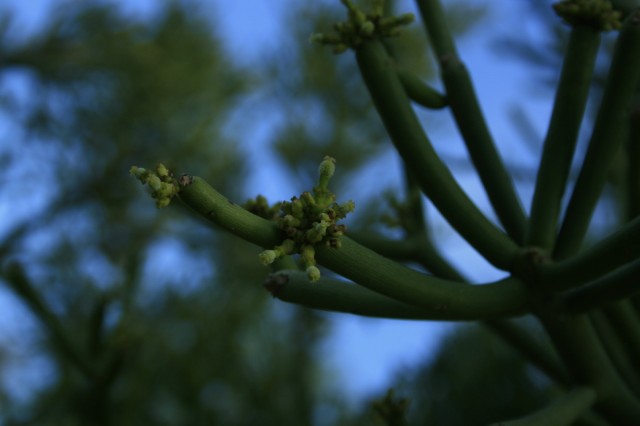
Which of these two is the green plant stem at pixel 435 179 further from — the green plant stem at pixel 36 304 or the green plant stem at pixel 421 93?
the green plant stem at pixel 36 304

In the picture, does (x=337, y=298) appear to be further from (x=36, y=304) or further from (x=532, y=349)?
(x=36, y=304)

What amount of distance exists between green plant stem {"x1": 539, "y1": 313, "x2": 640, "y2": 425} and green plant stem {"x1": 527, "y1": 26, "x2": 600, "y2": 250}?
12 centimetres

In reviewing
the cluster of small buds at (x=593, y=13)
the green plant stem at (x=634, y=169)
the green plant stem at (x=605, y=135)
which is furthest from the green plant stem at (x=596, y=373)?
the cluster of small buds at (x=593, y=13)

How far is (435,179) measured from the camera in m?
0.86

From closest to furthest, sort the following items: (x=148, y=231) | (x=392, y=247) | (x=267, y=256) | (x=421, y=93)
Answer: (x=267, y=256) < (x=421, y=93) < (x=392, y=247) < (x=148, y=231)

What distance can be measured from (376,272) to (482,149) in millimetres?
319

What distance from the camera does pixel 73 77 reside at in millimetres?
3260

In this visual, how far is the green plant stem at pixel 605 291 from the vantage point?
0.75 metres

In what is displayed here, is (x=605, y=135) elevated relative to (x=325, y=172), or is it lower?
elevated

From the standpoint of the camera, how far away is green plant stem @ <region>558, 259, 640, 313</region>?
75cm

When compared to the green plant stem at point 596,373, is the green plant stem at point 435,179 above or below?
above

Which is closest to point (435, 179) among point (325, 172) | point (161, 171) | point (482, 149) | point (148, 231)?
point (482, 149)

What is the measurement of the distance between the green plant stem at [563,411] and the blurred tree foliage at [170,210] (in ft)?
→ 3.35

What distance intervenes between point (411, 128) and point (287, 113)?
9.82ft
